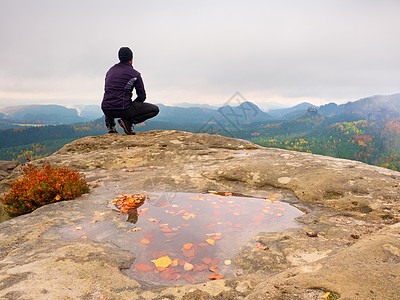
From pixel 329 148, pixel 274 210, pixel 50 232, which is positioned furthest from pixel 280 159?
pixel 329 148

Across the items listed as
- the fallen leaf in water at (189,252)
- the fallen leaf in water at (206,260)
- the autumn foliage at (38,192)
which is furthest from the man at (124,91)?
the fallen leaf in water at (206,260)

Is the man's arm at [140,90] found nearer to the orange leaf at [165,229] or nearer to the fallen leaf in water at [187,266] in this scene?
the orange leaf at [165,229]

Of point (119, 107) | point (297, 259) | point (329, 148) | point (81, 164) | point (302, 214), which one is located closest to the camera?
point (297, 259)

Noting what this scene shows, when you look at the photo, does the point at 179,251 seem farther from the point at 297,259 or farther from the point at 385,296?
the point at 385,296

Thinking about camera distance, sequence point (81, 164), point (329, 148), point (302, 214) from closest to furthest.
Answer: point (302, 214) < point (81, 164) < point (329, 148)

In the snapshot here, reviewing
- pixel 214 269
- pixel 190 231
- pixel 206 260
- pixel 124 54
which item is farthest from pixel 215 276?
pixel 124 54

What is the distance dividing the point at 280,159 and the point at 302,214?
3.21m

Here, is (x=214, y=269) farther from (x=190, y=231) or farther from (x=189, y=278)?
(x=190, y=231)

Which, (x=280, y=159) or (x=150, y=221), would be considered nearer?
(x=150, y=221)

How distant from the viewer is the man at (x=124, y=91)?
9891 millimetres

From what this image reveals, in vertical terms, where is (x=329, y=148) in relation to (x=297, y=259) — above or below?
below

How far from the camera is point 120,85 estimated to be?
987 centimetres

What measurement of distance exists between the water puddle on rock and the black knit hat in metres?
6.64

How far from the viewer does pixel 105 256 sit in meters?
3.30
